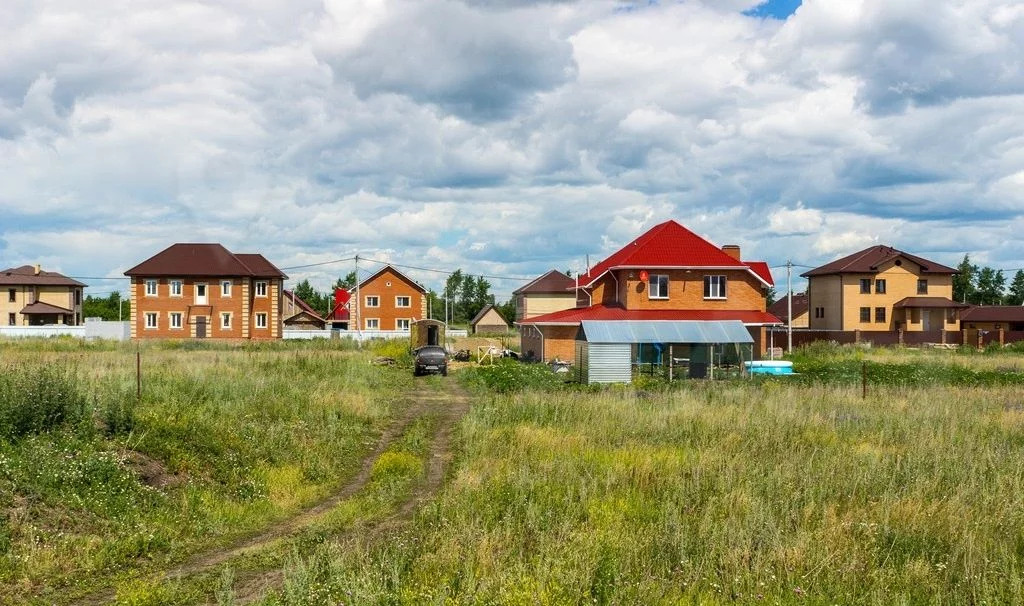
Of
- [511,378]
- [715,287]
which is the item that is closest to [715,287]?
[715,287]

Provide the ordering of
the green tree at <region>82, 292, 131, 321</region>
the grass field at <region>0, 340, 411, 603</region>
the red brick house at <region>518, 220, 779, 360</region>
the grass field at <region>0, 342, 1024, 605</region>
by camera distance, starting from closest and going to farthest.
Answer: the grass field at <region>0, 342, 1024, 605</region>, the grass field at <region>0, 340, 411, 603</region>, the red brick house at <region>518, 220, 779, 360</region>, the green tree at <region>82, 292, 131, 321</region>

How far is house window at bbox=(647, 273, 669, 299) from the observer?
40.2m

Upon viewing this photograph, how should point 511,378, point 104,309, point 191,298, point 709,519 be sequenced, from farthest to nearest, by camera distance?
point 104,309
point 191,298
point 511,378
point 709,519

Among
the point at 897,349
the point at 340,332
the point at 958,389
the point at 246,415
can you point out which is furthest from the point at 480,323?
the point at 246,415

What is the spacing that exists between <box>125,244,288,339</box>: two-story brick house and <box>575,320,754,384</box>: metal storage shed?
3664 centimetres

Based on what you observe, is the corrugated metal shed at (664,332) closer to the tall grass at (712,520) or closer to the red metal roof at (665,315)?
the red metal roof at (665,315)

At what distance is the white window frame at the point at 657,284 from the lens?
40250 millimetres

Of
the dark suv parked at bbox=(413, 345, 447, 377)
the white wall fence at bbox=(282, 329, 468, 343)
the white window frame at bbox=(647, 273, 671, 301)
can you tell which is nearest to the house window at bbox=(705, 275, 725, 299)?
the white window frame at bbox=(647, 273, 671, 301)

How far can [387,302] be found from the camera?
67438 mm

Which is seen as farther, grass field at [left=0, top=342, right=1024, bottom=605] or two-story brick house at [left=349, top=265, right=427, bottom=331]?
two-story brick house at [left=349, top=265, right=427, bottom=331]

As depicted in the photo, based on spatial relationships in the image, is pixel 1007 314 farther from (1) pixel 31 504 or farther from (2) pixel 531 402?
(1) pixel 31 504

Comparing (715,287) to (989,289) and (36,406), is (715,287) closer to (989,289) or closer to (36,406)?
(36,406)

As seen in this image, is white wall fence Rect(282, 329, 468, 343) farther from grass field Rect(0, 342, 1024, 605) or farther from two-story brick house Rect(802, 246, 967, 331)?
grass field Rect(0, 342, 1024, 605)

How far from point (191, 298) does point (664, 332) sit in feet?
136
